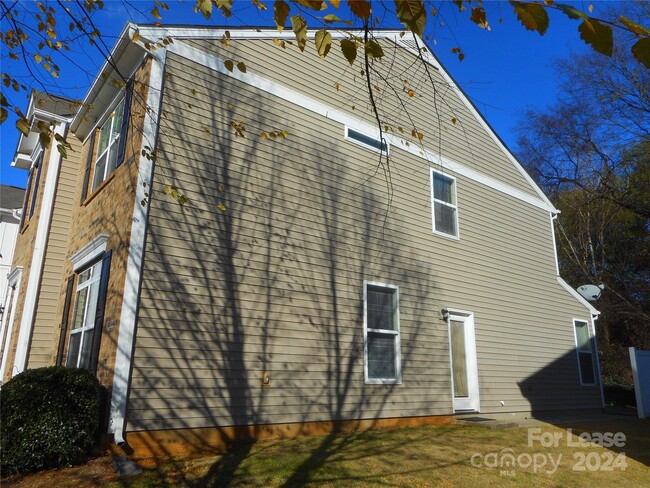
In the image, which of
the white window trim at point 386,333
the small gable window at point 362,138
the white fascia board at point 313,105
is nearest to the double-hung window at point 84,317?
the white fascia board at point 313,105

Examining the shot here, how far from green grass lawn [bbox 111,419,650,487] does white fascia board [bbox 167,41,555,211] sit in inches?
153

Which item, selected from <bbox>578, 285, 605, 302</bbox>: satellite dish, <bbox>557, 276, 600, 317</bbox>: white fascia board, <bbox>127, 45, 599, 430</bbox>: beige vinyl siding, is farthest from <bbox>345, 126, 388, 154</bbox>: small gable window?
<bbox>578, 285, 605, 302</bbox>: satellite dish

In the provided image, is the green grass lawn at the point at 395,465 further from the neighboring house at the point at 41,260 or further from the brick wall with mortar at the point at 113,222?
the neighboring house at the point at 41,260

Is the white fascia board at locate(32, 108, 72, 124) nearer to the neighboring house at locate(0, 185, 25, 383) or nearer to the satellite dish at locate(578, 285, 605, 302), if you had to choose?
the neighboring house at locate(0, 185, 25, 383)

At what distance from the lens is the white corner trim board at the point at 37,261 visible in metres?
8.81

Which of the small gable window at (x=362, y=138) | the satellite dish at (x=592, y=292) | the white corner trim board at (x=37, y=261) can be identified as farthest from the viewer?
the satellite dish at (x=592, y=292)

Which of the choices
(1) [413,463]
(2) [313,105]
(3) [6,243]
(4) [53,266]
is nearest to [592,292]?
(2) [313,105]

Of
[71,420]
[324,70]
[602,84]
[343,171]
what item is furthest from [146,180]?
[602,84]

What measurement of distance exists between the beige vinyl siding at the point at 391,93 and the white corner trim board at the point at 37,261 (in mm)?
4161

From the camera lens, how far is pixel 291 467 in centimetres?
563

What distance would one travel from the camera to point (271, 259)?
7844 millimetres

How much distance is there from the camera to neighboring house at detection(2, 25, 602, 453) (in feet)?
21.7

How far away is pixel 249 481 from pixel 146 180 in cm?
405

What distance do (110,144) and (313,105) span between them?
360cm
